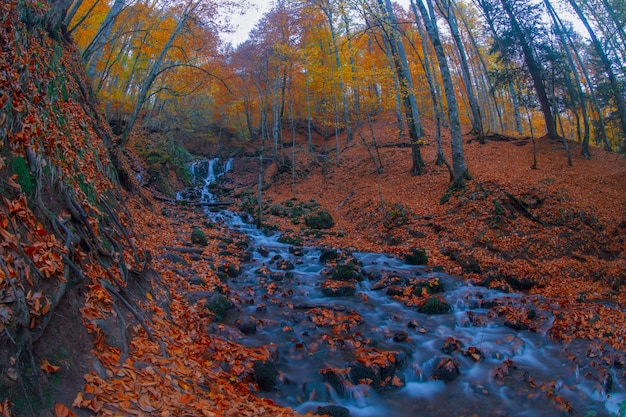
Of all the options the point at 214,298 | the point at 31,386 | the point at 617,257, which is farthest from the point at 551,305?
the point at 31,386

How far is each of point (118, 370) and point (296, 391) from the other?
2735 millimetres

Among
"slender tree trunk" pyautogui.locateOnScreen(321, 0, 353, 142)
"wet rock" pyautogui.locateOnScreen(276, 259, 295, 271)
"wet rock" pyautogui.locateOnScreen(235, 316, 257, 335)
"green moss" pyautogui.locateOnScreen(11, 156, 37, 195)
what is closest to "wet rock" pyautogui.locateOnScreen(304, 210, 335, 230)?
"wet rock" pyautogui.locateOnScreen(276, 259, 295, 271)

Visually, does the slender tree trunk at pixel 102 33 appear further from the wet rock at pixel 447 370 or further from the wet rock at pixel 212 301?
the wet rock at pixel 447 370

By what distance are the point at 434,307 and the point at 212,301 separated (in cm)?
482

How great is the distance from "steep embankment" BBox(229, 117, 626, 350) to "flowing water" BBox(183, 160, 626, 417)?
929mm

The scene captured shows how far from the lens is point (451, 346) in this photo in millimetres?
6652

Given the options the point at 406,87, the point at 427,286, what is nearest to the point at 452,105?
the point at 406,87

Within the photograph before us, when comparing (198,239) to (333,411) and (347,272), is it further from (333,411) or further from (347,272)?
(333,411)

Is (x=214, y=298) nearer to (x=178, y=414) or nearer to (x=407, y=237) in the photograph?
(x=178, y=414)

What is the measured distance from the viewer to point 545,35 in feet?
58.6

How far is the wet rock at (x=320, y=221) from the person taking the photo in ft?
53.7

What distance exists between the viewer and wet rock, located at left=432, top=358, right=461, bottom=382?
5895mm

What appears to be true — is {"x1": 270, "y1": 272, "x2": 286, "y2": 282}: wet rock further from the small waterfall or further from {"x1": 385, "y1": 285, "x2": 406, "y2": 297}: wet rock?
the small waterfall

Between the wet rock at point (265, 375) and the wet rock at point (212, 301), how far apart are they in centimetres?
205
